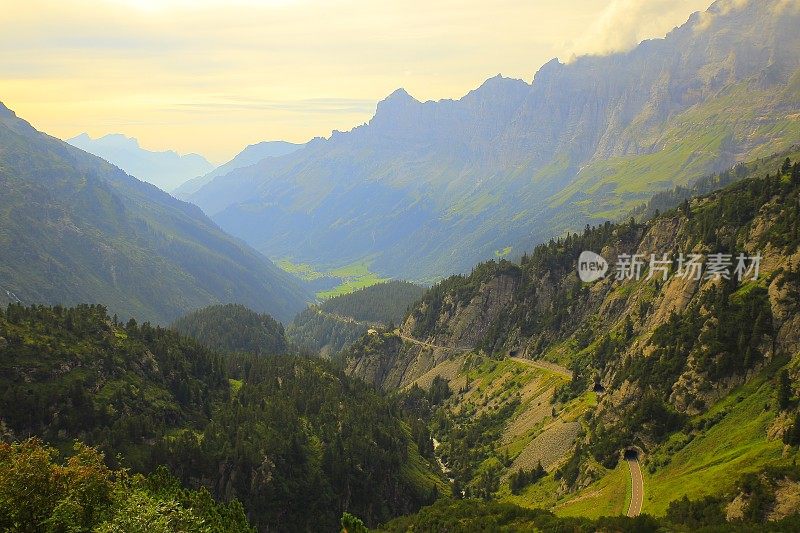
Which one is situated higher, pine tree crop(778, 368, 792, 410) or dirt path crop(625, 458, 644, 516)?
pine tree crop(778, 368, 792, 410)

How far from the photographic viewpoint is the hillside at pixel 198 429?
150625 millimetres

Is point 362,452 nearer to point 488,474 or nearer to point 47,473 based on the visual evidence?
point 488,474

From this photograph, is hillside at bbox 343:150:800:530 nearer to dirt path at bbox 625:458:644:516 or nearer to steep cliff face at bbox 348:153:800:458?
steep cliff face at bbox 348:153:800:458

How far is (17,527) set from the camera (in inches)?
2429

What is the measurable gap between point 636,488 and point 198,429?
114858 mm

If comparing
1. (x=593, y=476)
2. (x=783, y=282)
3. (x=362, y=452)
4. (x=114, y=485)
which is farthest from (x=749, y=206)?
(x=114, y=485)

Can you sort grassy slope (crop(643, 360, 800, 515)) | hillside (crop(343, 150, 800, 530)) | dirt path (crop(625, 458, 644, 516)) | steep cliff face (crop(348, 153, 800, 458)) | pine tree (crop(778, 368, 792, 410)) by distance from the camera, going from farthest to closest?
steep cliff face (crop(348, 153, 800, 458)) → dirt path (crop(625, 458, 644, 516)) → pine tree (crop(778, 368, 792, 410)) → hillside (crop(343, 150, 800, 530)) → grassy slope (crop(643, 360, 800, 515))

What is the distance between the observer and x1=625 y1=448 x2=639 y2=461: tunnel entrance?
5113 inches

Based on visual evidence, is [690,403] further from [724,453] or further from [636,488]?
[636,488]

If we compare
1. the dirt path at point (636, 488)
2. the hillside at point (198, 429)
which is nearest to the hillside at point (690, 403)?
the dirt path at point (636, 488)

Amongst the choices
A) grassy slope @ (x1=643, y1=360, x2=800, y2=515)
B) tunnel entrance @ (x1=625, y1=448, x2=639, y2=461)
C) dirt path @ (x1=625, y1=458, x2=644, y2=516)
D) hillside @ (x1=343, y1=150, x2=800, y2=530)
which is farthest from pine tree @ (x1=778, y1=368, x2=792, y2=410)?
tunnel entrance @ (x1=625, y1=448, x2=639, y2=461)

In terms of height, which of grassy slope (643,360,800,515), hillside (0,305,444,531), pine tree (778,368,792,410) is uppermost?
pine tree (778,368,792,410)

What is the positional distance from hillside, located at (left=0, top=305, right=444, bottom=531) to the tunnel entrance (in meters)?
58.7

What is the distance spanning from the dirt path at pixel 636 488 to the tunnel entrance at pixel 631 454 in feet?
2.05
